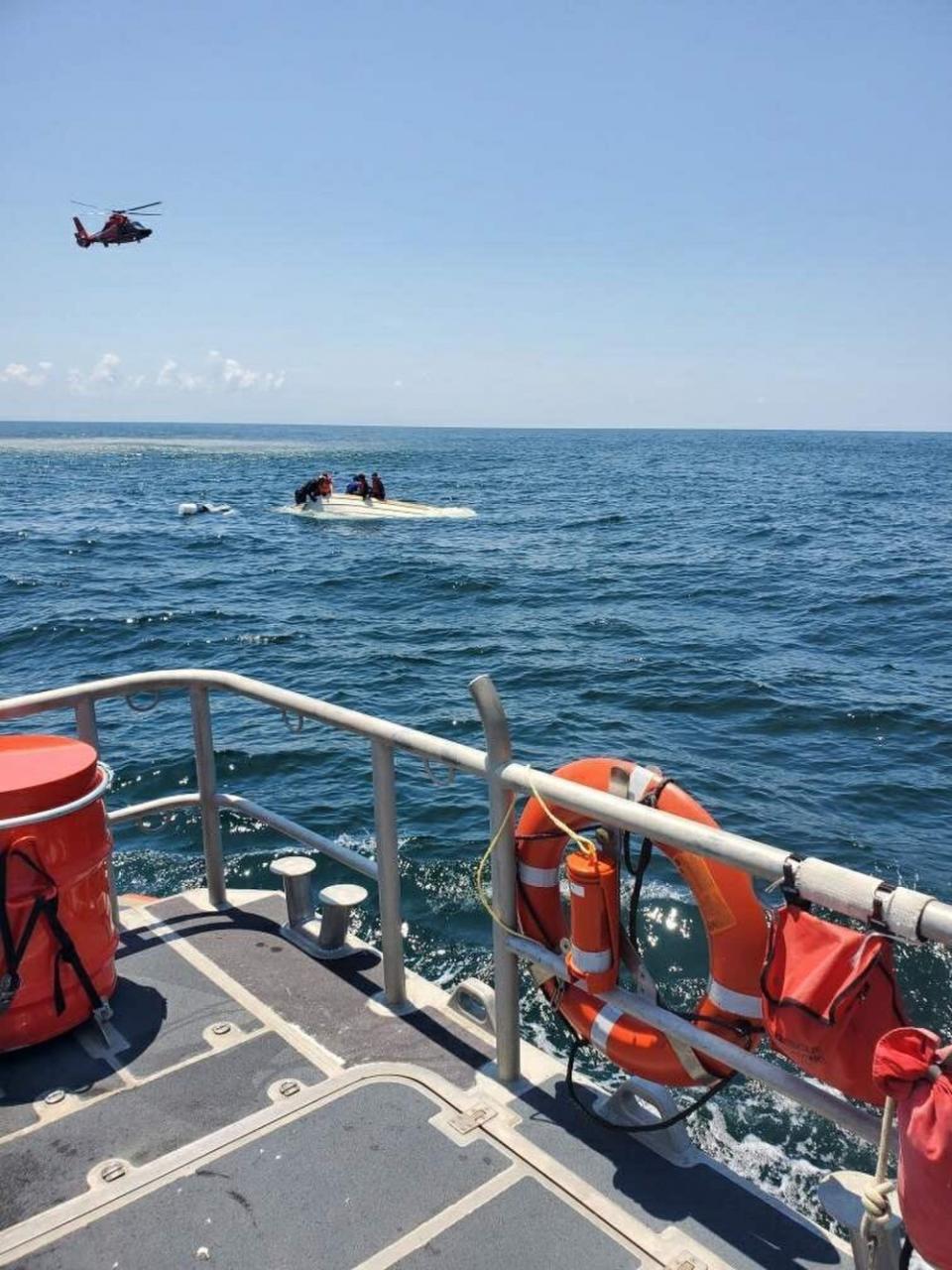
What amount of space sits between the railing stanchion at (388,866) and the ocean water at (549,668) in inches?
10.0

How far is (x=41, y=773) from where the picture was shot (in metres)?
3.20

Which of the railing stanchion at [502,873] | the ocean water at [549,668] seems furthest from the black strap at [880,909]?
the ocean water at [549,668]

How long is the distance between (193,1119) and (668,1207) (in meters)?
1.46

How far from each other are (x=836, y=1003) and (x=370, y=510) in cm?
3694

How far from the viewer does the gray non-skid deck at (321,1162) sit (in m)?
2.41

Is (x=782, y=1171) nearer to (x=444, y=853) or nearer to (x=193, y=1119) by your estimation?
(x=193, y=1119)

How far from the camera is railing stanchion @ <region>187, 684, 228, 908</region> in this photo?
3.93 meters

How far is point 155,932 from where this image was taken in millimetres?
4133

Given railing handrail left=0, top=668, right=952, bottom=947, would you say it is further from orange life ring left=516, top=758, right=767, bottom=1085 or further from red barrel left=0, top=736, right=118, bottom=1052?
red barrel left=0, top=736, right=118, bottom=1052

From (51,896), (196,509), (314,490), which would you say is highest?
(51,896)

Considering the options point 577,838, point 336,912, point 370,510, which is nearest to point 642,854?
point 577,838

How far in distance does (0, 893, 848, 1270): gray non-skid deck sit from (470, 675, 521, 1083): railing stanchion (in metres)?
0.15

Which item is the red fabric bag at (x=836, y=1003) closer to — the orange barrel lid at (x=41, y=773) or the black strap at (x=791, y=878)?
the black strap at (x=791, y=878)

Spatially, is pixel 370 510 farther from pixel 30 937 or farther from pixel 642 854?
pixel 642 854
